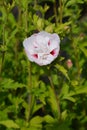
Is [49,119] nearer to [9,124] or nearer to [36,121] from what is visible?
[36,121]

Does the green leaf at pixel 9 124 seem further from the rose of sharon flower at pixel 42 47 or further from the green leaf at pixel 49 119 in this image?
the rose of sharon flower at pixel 42 47

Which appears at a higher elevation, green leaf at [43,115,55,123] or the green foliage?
the green foliage

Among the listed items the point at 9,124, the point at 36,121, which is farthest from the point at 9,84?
the point at 36,121

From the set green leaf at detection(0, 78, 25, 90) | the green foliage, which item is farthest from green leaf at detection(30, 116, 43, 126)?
green leaf at detection(0, 78, 25, 90)

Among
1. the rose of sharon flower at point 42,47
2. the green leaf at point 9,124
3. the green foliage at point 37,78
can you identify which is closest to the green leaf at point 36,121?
the green foliage at point 37,78

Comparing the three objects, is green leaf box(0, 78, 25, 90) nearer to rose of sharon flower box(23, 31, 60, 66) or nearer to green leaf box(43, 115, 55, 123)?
rose of sharon flower box(23, 31, 60, 66)

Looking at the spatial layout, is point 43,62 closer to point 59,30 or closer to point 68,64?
point 59,30
